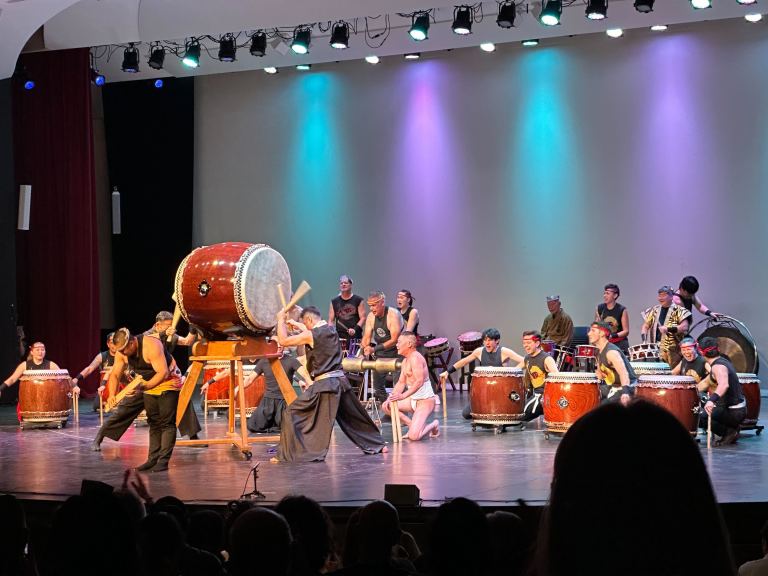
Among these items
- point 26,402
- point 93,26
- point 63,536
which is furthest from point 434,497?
point 93,26

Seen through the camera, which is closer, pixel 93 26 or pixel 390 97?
pixel 93 26

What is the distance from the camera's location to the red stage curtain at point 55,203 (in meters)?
12.1

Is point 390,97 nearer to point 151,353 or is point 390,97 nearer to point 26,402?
point 26,402

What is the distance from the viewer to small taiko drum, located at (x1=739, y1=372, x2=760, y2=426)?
788 cm

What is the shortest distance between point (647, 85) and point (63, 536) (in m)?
11.1

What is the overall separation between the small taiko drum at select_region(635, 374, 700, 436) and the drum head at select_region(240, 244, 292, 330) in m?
2.77

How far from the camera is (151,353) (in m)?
6.81

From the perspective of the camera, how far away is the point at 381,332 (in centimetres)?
995

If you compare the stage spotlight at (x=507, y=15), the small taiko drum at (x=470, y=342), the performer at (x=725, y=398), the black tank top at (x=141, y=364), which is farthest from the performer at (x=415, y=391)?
the stage spotlight at (x=507, y=15)

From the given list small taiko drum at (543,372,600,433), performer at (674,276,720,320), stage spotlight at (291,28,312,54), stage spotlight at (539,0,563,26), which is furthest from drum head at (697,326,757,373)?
stage spotlight at (291,28,312,54)

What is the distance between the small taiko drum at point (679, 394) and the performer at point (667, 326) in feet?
Result: 7.52

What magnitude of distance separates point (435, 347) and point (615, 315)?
7.11ft

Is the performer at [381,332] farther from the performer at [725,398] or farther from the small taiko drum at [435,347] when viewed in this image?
the performer at [725,398]

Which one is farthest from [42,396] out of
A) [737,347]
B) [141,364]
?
[737,347]
